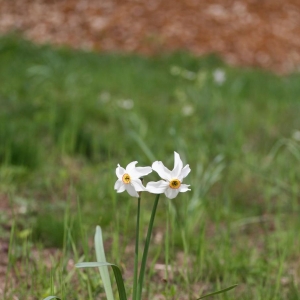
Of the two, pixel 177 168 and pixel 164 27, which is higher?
pixel 177 168

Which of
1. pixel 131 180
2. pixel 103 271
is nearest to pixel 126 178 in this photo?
pixel 131 180

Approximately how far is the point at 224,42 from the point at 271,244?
21.0ft

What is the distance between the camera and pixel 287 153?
400 centimetres

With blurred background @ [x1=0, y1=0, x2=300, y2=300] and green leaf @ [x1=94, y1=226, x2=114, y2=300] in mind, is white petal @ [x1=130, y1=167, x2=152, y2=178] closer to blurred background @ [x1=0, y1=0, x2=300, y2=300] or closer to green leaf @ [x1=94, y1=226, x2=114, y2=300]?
green leaf @ [x1=94, y1=226, x2=114, y2=300]

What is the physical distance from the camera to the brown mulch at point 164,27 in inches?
332

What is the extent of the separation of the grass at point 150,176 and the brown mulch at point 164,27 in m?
2.11

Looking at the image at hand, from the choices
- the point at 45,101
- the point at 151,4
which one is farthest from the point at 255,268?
the point at 151,4

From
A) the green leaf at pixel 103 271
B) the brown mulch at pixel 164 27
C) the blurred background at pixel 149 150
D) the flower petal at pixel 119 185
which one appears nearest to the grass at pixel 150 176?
the blurred background at pixel 149 150

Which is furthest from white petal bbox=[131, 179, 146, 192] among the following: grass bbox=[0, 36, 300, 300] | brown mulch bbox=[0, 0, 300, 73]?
brown mulch bbox=[0, 0, 300, 73]

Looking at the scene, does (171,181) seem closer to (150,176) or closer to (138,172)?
(138,172)

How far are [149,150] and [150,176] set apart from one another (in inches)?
7.1

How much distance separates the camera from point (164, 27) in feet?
28.7

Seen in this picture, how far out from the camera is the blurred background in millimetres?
2076

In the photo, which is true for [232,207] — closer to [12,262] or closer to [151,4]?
[12,262]
